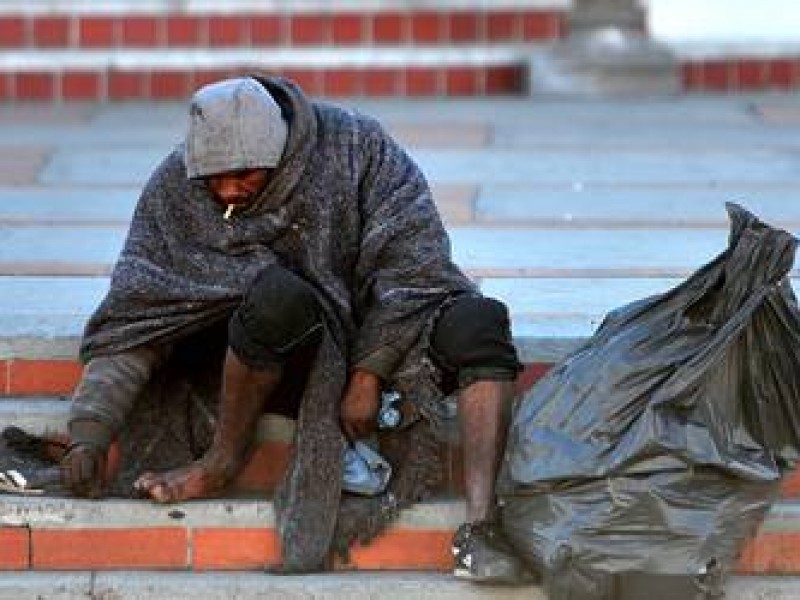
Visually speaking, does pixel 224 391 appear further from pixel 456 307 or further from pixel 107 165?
pixel 107 165

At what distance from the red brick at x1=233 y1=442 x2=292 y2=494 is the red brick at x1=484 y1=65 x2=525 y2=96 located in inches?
216

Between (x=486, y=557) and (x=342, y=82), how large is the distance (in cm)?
580

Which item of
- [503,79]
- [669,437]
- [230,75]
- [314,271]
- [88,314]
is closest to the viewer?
[669,437]

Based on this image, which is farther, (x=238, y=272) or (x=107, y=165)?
(x=107, y=165)

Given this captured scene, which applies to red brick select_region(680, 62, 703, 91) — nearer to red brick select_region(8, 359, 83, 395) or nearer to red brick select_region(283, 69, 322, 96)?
red brick select_region(283, 69, 322, 96)

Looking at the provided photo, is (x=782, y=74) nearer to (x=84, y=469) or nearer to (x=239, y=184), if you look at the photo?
(x=239, y=184)

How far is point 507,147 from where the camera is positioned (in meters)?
10.1

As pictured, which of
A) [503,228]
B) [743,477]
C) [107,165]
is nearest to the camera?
[743,477]

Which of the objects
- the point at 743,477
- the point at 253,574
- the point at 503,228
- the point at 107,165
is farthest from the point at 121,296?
the point at 107,165

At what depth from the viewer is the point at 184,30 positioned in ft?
38.1

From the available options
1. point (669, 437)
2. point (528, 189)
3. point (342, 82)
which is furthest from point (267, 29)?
point (669, 437)

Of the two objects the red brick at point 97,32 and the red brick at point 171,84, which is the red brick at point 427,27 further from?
the red brick at point 97,32

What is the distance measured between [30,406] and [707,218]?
2716 millimetres

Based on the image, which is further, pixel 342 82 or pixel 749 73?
pixel 749 73
